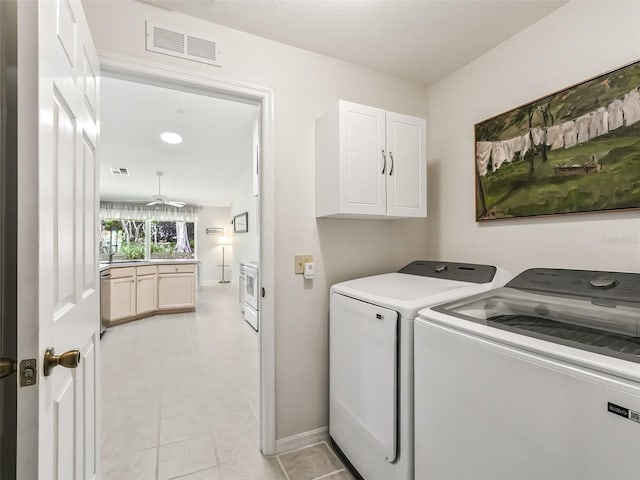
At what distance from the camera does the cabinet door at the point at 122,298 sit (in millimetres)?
4281

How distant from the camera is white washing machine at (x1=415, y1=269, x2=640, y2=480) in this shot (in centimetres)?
71

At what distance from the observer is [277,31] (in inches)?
67.1

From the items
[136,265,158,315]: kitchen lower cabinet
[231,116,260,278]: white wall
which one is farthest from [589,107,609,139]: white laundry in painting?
[136,265,158,315]: kitchen lower cabinet

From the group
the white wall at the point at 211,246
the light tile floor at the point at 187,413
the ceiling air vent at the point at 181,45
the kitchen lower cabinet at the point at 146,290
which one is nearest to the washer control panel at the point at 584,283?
the light tile floor at the point at 187,413

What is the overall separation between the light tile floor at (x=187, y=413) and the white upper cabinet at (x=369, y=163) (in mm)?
1450

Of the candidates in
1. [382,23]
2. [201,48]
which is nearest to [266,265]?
[201,48]

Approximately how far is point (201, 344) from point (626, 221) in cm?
382

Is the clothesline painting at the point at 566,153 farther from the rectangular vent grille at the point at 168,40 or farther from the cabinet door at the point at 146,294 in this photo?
the cabinet door at the point at 146,294

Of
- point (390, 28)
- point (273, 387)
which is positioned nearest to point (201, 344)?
point (273, 387)

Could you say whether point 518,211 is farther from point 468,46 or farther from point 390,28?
point 390,28

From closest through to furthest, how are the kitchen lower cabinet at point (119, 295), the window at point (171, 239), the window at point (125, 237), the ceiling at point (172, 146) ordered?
the ceiling at point (172, 146) < the kitchen lower cabinet at point (119, 295) < the window at point (125, 237) < the window at point (171, 239)

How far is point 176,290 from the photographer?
505cm

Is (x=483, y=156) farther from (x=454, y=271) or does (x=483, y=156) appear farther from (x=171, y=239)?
(x=171, y=239)

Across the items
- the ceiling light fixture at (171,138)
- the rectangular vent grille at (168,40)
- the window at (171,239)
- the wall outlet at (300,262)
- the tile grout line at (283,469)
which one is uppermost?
the ceiling light fixture at (171,138)
